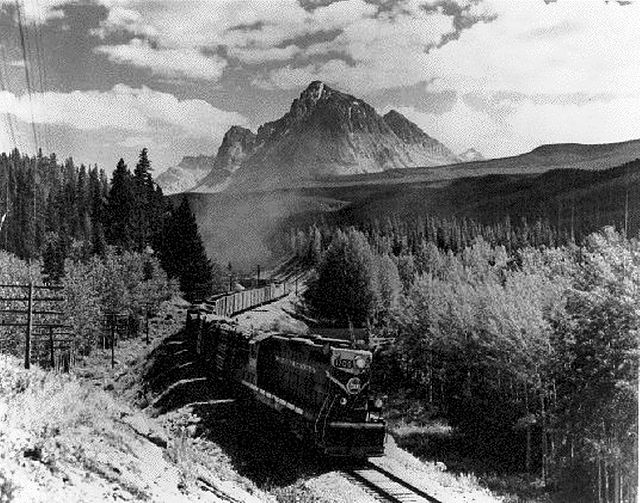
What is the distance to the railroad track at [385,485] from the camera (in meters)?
14.4

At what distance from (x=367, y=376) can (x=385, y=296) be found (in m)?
66.2

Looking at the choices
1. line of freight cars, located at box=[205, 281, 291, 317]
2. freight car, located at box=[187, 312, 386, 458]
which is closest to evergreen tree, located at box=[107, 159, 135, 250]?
Answer: line of freight cars, located at box=[205, 281, 291, 317]

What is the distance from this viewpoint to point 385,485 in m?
15.5

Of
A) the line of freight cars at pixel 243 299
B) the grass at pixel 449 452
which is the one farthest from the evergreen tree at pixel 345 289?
the grass at pixel 449 452

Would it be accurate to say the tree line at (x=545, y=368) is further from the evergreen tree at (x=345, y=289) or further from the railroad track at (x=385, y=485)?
the railroad track at (x=385, y=485)

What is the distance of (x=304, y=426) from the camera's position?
1833 cm

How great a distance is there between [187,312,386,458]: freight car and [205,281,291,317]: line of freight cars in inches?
802

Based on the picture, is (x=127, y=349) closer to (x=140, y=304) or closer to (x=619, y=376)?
(x=140, y=304)

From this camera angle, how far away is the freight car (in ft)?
56.4

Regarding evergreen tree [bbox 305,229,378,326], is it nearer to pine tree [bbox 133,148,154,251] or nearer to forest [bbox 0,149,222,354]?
forest [bbox 0,149,222,354]

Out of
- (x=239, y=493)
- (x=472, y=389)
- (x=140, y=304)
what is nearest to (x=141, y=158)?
(x=140, y=304)

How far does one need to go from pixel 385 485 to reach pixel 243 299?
139 ft

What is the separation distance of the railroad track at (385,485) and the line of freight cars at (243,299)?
2730 cm

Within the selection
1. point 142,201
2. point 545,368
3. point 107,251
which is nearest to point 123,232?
point 142,201
